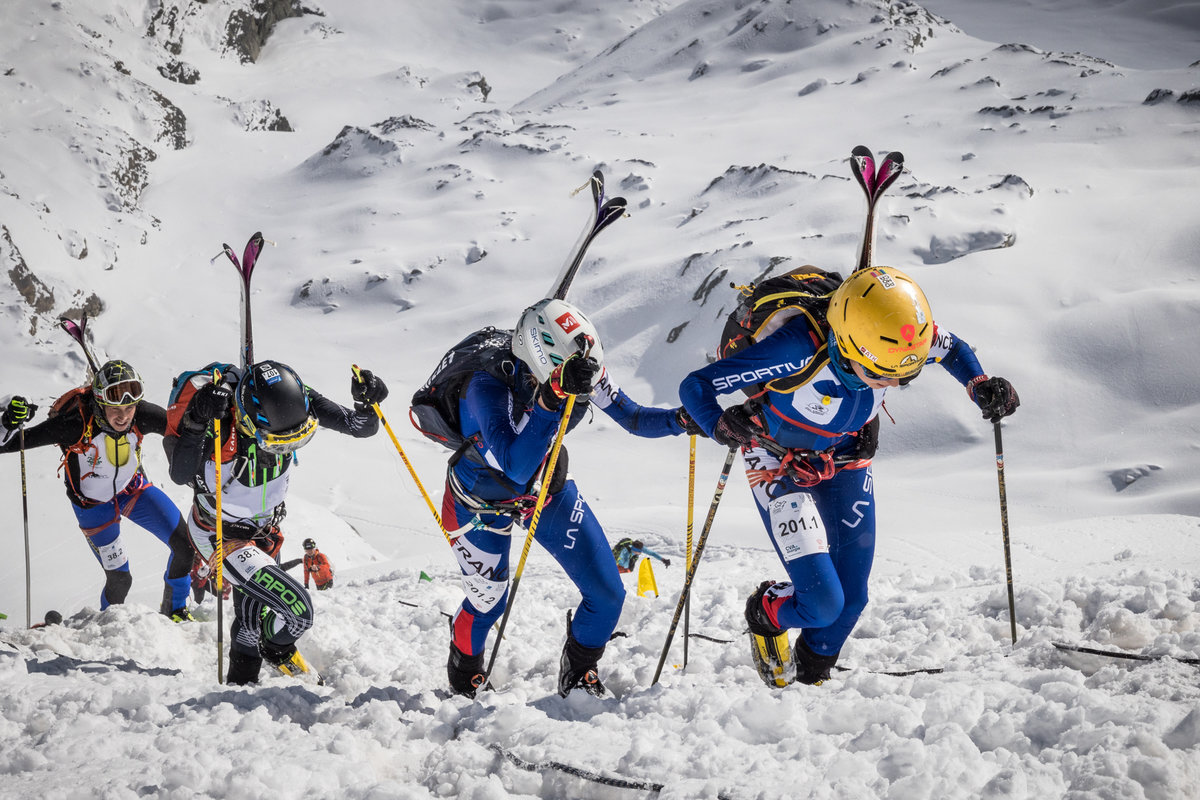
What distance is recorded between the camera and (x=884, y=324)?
15.1 feet

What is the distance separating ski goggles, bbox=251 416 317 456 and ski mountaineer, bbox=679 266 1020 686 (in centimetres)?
274

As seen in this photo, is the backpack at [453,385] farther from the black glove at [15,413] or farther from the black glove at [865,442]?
the black glove at [15,413]

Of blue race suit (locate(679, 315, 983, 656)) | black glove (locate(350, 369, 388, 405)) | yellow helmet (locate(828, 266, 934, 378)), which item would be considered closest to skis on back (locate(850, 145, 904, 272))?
blue race suit (locate(679, 315, 983, 656))

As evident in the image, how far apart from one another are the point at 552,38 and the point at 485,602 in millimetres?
121703

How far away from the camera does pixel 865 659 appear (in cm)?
579

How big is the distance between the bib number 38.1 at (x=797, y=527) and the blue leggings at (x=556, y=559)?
3.35 ft

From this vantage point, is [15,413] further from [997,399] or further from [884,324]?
[997,399]

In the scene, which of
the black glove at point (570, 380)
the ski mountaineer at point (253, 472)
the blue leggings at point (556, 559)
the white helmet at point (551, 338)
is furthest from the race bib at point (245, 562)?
the black glove at point (570, 380)

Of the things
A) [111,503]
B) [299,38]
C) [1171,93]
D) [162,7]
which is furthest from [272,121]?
[111,503]

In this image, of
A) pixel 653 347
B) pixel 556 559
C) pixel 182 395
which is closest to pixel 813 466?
pixel 556 559

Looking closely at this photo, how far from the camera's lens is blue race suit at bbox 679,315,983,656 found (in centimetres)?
489

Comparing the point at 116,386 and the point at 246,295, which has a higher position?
the point at 246,295

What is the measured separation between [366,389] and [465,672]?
2121mm

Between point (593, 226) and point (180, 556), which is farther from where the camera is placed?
point (180, 556)
